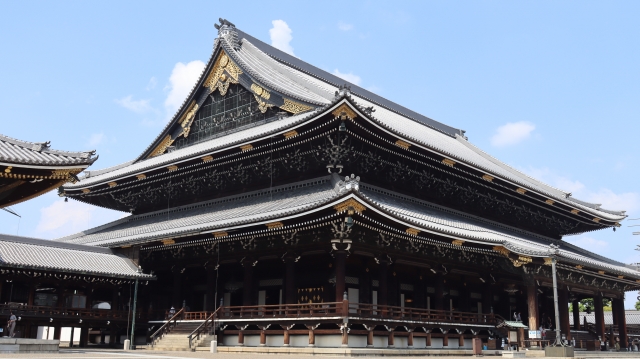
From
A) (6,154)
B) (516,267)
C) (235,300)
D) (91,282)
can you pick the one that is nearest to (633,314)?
(516,267)

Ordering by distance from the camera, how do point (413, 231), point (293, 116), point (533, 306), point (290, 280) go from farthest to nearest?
point (293, 116)
point (533, 306)
point (290, 280)
point (413, 231)

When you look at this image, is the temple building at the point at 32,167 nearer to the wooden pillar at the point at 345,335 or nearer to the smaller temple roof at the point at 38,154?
the smaller temple roof at the point at 38,154

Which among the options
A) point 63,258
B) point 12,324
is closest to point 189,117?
point 63,258

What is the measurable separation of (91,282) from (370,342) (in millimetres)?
15688

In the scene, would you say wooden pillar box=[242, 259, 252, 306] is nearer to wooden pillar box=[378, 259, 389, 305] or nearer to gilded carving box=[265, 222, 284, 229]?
gilded carving box=[265, 222, 284, 229]

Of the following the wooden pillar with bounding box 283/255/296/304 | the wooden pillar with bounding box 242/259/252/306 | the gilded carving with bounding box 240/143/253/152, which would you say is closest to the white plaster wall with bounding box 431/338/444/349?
the wooden pillar with bounding box 283/255/296/304

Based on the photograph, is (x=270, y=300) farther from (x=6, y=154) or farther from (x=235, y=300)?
(x=6, y=154)

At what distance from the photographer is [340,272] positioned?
28734 mm

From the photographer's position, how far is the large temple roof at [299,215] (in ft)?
96.1

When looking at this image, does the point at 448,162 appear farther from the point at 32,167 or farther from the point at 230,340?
the point at 32,167

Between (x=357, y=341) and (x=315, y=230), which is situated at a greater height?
(x=315, y=230)

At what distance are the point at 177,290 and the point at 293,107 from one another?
1252 cm

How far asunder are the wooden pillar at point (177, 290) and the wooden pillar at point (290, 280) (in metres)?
8.13

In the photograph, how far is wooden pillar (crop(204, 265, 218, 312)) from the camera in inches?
1351
